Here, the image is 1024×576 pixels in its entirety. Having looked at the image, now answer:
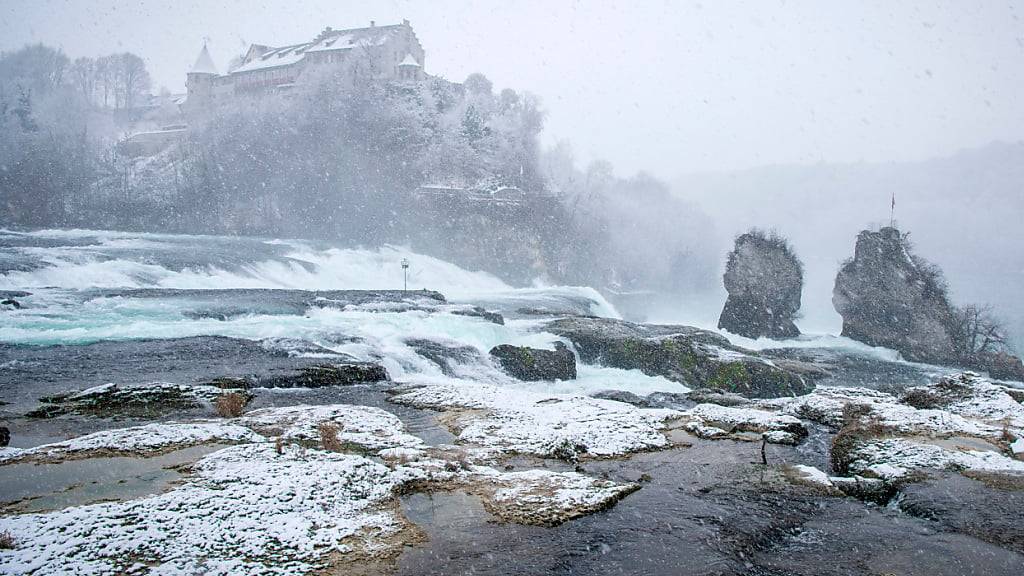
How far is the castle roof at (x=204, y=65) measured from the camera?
9900cm

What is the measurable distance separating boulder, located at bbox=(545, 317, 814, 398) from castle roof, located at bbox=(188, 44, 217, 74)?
9606 cm

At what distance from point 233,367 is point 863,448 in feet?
56.5

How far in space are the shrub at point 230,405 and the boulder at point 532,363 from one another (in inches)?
487

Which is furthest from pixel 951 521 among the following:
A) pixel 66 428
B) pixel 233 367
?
pixel 233 367

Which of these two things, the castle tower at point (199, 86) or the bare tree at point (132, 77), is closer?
the castle tower at point (199, 86)

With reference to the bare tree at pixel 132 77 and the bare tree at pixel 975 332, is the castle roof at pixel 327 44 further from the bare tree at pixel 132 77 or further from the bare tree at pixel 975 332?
the bare tree at pixel 975 332

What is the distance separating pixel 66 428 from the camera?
11.5 meters

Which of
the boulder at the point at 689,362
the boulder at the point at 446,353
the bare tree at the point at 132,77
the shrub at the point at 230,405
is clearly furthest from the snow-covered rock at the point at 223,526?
the bare tree at the point at 132,77

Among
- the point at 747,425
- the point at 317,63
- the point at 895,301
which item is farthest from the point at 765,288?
the point at 317,63

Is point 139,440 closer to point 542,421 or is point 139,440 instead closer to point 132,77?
point 542,421

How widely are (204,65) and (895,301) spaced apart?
10748 centimetres

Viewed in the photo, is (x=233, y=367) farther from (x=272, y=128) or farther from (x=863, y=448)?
(x=272, y=128)

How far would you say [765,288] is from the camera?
174 ft

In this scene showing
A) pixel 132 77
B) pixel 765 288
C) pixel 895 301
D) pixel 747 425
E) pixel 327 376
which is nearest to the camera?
pixel 747 425
